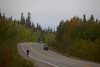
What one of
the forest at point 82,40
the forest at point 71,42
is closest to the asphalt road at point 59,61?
the forest at point 71,42

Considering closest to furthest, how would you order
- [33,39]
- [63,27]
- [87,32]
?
[87,32] < [63,27] < [33,39]

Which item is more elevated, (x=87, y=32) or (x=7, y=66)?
(x=87, y=32)

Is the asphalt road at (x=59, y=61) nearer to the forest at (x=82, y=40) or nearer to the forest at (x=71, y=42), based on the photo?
the forest at (x=71, y=42)

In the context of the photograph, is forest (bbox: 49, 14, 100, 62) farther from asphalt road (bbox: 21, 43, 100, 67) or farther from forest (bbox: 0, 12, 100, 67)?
asphalt road (bbox: 21, 43, 100, 67)

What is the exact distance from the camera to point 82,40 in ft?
112

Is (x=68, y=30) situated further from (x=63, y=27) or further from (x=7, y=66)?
(x=7, y=66)

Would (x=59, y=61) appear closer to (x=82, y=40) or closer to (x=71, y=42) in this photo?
(x=82, y=40)

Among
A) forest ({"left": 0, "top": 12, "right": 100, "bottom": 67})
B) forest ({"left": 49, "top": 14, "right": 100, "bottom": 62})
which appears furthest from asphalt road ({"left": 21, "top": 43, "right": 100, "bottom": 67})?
forest ({"left": 49, "top": 14, "right": 100, "bottom": 62})

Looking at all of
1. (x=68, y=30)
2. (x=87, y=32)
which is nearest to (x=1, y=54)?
(x=87, y=32)

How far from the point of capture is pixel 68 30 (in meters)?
48.7

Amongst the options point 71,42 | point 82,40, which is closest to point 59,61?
point 82,40

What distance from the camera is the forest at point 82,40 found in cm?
2806

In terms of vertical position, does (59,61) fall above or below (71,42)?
below

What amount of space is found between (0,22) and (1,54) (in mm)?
22686
